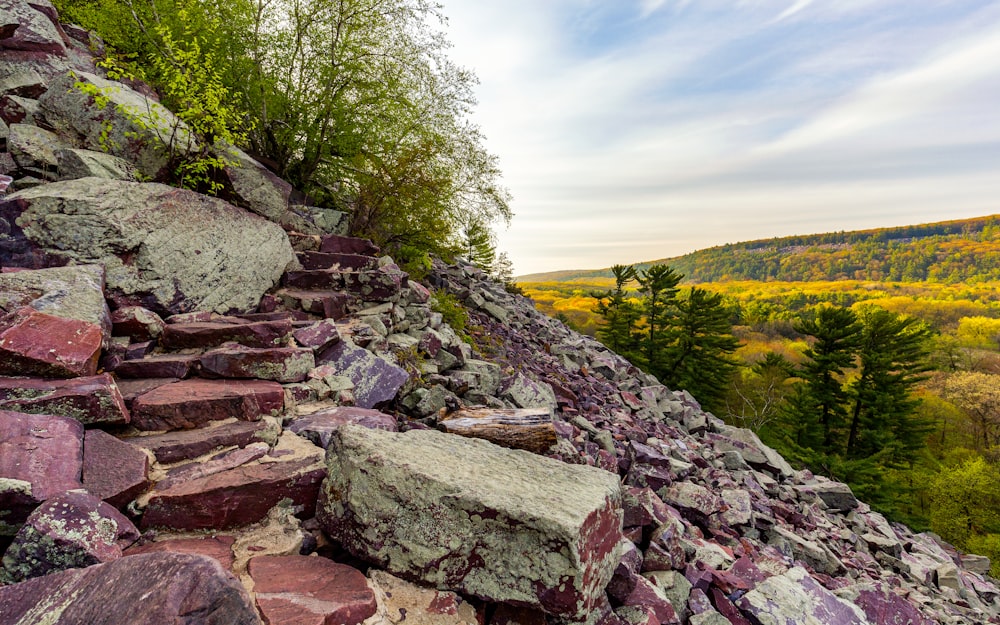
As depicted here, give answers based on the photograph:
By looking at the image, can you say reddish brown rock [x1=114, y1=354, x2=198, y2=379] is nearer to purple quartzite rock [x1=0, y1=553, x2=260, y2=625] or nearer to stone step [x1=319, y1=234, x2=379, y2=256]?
purple quartzite rock [x1=0, y1=553, x2=260, y2=625]

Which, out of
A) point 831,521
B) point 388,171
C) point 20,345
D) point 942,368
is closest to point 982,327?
point 942,368

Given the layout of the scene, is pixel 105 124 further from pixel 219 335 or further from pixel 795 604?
pixel 795 604

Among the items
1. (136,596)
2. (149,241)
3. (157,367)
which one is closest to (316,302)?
(149,241)

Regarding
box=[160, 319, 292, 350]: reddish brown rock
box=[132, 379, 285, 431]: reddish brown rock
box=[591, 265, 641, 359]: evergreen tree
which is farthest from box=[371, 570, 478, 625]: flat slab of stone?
box=[591, 265, 641, 359]: evergreen tree

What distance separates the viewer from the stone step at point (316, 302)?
7.82 metres

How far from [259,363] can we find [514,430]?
130 inches

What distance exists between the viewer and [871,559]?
10156 mm

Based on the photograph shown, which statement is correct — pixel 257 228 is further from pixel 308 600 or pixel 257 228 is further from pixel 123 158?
pixel 308 600

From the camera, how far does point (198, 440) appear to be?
154 inches

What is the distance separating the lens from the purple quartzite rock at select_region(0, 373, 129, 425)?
351 cm

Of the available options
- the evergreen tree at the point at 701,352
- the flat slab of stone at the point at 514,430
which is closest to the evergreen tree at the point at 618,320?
the evergreen tree at the point at 701,352

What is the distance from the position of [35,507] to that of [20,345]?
1.93 meters

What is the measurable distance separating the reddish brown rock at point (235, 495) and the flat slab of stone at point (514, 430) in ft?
6.01

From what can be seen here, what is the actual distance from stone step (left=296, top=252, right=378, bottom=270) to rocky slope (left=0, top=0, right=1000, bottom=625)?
5 cm
